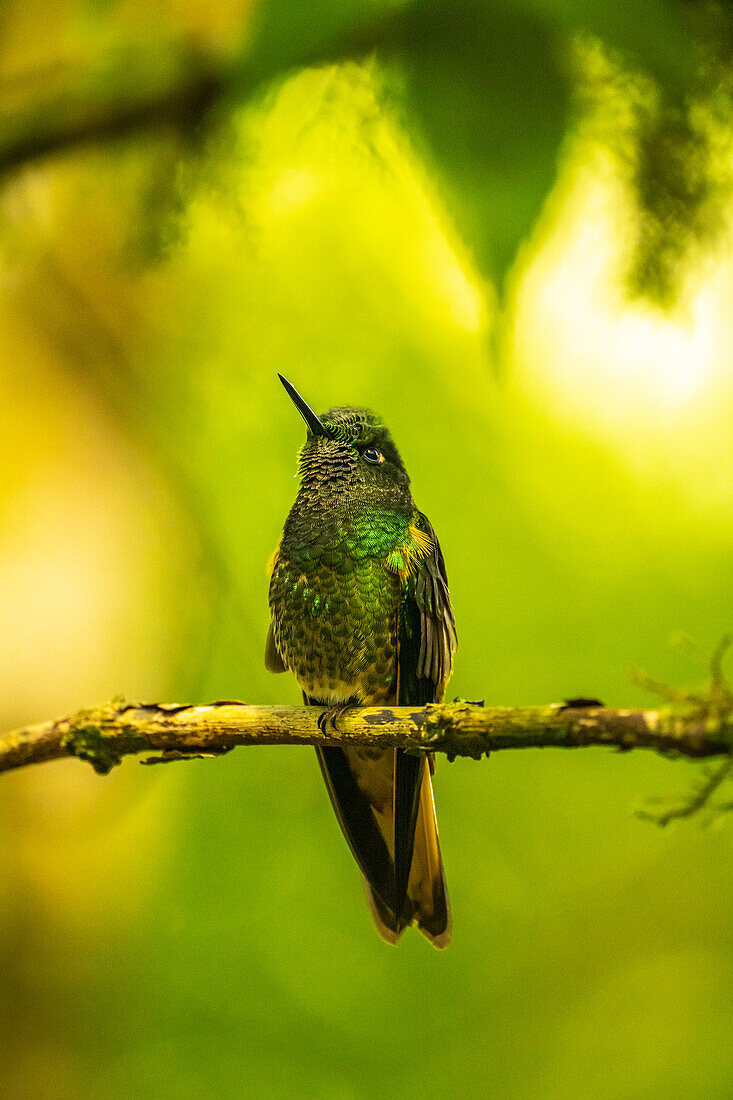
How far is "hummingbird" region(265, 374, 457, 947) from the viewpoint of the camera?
1.62m

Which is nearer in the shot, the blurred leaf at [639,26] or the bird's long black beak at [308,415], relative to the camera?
the blurred leaf at [639,26]

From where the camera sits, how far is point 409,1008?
9.68 ft

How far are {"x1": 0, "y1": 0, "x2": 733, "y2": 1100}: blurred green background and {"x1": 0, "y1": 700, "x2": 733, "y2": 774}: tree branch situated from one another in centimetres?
136

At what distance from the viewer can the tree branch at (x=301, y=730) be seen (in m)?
0.92

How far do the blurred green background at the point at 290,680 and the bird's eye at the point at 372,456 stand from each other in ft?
2.25

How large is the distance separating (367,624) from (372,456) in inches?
15.9

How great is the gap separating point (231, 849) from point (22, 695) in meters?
0.94

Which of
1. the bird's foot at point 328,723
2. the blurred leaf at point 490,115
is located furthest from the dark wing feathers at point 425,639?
the blurred leaf at point 490,115

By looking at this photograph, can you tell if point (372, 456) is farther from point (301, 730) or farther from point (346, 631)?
point (301, 730)

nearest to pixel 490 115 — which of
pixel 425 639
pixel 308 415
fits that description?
pixel 308 415

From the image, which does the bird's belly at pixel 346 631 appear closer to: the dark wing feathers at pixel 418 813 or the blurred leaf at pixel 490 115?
the dark wing feathers at pixel 418 813

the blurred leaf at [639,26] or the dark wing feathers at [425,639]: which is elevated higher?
the blurred leaf at [639,26]

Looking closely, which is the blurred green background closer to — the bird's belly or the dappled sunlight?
the dappled sunlight

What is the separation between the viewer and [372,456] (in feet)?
5.99
